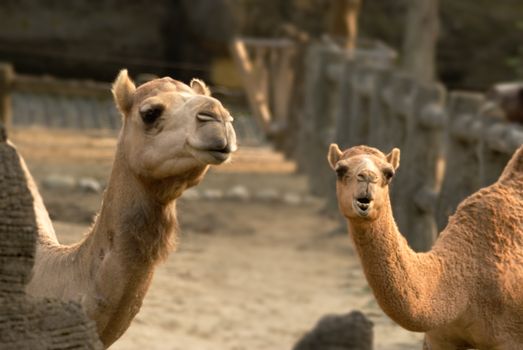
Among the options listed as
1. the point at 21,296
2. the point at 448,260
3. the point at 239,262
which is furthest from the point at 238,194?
the point at 21,296

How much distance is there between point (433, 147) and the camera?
12891mm

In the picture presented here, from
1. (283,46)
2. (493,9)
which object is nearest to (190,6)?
(283,46)

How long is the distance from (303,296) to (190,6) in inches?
476

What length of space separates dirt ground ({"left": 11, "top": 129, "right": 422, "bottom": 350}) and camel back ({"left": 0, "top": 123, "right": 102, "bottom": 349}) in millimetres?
5546

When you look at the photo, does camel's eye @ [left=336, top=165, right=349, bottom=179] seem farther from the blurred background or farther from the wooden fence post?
the wooden fence post

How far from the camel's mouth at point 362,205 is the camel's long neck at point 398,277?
0.29 feet

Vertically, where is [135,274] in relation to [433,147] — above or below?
above

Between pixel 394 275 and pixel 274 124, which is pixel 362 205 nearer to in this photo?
pixel 394 275

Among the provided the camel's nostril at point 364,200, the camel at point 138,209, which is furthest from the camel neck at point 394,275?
the camel at point 138,209

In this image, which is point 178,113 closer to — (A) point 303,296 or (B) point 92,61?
(A) point 303,296

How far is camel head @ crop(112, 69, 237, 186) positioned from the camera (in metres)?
5.53

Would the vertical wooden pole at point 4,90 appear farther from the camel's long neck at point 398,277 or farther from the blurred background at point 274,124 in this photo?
the camel's long neck at point 398,277

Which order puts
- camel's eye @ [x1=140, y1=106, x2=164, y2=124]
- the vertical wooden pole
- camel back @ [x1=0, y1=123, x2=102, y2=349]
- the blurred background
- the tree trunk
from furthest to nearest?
the tree trunk, the vertical wooden pole, the blurred background, camel's eye @ [x1=140, y1=106, x2=164, y2=124], camel back @ [x1=0, y1=123, x2=102, y2=349]

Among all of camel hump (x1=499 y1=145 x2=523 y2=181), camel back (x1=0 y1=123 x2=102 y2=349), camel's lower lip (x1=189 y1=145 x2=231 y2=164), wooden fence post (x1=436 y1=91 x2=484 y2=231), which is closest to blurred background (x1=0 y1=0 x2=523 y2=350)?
wooden fence post (x1=436 y1=91 x2=484 y2=231)
